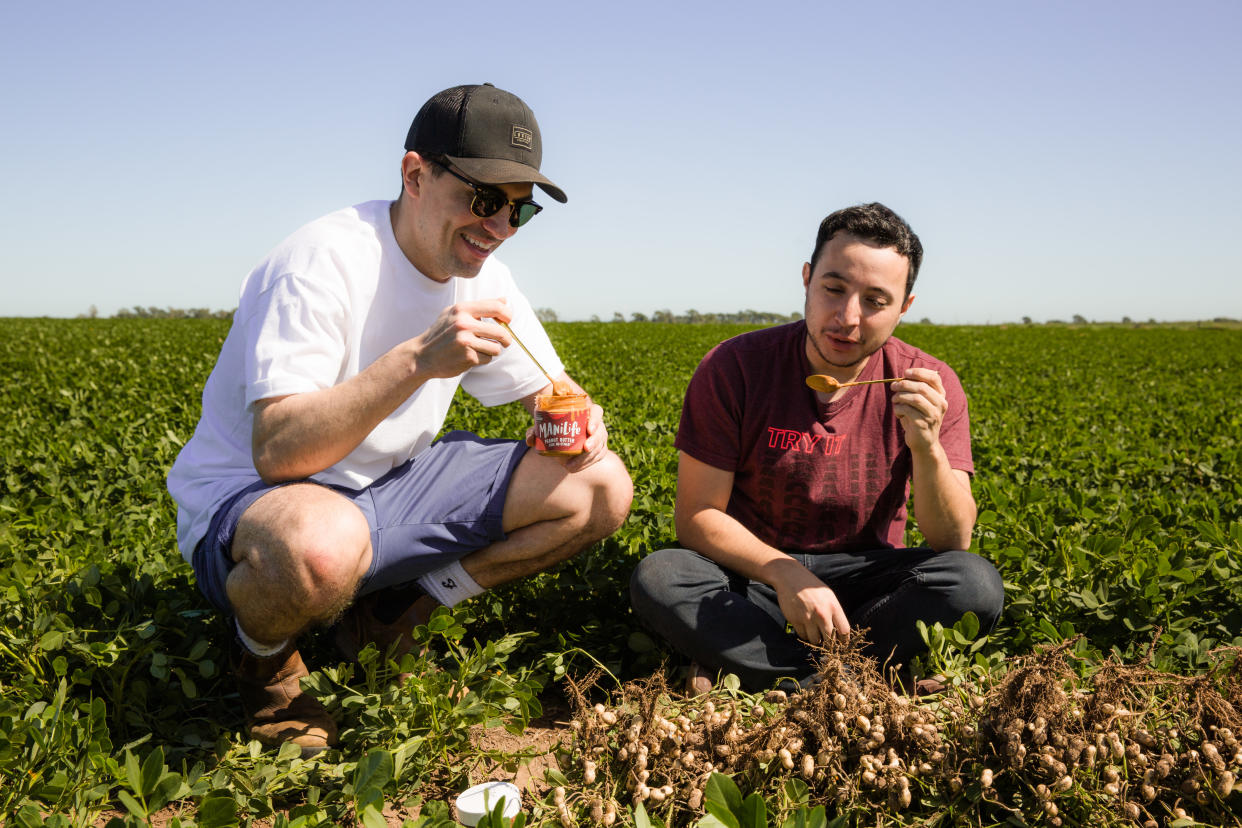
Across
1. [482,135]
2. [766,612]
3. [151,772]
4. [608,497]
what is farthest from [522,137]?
[151,772]

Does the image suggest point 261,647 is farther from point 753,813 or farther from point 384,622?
point 753,813

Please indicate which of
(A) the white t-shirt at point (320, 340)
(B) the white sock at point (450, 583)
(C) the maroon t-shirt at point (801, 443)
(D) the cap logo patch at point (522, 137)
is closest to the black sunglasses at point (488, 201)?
(D) the cap logo patch at point (522, 137)

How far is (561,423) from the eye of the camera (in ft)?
8.00

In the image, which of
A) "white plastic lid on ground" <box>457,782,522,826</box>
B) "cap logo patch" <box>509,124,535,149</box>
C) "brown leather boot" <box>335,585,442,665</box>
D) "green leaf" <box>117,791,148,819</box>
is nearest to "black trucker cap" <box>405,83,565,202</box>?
"cap logo patch" <box>509,124,535,149</box>

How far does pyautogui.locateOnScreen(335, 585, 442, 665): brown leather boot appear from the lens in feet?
8.93

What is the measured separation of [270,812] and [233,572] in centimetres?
62

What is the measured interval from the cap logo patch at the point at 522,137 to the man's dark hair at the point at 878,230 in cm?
96

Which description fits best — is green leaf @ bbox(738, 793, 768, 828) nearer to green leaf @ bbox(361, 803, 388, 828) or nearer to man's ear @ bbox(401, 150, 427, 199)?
green leaf @ bbox(361, 803, 388, 828)

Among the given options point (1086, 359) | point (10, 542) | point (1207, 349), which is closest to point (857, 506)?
point (10, 542)

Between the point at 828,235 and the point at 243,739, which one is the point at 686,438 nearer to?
the point at 828,235

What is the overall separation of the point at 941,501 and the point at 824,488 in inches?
13.7

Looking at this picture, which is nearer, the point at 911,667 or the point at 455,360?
the point at 455,360

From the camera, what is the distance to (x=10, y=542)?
312 cm

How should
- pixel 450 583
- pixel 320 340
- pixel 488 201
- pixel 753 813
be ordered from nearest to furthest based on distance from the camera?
pixel 753 813 < pixel 320 340 < pixel 488 201 < pixel 450 583
